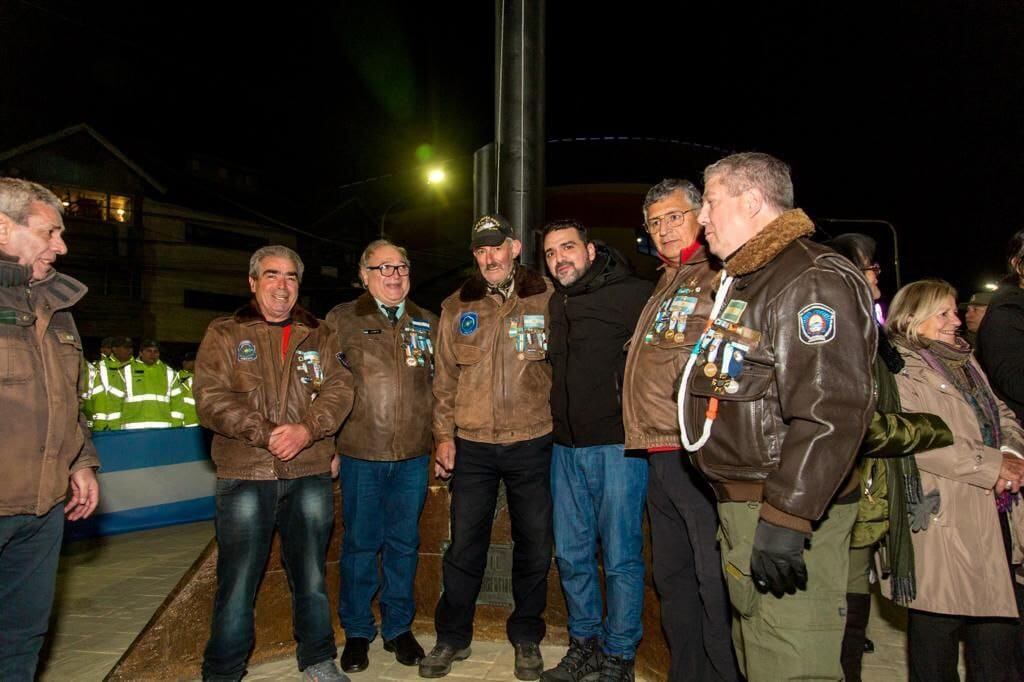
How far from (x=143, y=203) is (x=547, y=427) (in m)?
28.4

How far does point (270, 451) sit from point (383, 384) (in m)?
0.78

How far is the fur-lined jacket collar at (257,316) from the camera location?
354 centimetres

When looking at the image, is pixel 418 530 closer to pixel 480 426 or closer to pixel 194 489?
pixel 480 426

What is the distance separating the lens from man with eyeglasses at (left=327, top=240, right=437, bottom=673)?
384 cm

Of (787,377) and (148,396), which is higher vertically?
(787,377)

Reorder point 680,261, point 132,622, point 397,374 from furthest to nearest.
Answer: point 132,622 < point 397,374 < point 680,261

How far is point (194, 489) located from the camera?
7.76 metres

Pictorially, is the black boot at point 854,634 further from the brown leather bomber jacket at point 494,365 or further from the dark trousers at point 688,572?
the brown leather bomber jacket at point 494,365

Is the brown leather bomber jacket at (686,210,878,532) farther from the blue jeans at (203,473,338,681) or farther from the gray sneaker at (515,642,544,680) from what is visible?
the blue jeans at (203,473,338,681)

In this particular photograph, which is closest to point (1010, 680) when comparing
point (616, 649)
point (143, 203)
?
point (616, 649)

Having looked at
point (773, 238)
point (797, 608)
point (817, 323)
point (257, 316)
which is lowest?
point (797, 608)

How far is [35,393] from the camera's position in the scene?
2.65 m

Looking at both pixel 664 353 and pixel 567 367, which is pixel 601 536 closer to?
pixel 567 367

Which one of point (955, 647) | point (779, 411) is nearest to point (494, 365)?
point (779, 411)
